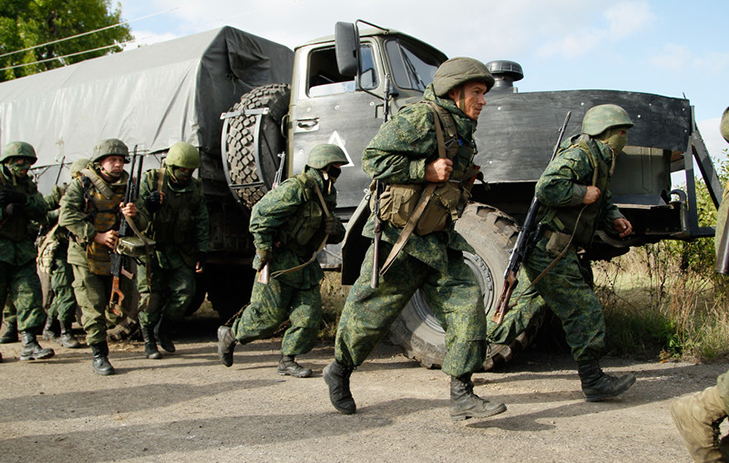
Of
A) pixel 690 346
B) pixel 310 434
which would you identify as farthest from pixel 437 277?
pixel 690 346

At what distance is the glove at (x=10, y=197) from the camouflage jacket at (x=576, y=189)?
4212 mm

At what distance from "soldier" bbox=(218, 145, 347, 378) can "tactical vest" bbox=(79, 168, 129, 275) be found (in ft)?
3.83

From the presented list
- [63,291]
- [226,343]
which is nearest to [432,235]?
[226,343]

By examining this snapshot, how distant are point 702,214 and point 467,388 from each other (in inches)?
175

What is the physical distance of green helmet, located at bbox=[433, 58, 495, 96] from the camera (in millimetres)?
3479

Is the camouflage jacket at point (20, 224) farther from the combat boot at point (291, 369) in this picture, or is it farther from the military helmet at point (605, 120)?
the military helmet at point (605, 120)

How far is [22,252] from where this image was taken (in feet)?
18.7

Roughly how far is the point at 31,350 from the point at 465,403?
4.07 metres

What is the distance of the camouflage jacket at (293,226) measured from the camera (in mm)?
4848

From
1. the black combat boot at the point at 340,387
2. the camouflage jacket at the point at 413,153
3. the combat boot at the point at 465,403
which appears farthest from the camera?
the black combat boot at the point at 340,387

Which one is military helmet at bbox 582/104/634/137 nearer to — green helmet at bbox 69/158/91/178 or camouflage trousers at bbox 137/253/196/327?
camouflage trousers at bbox 137/253/196/327

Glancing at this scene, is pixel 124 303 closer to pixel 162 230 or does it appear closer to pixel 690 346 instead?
pixel 162 230

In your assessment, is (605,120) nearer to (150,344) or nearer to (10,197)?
(150,344)

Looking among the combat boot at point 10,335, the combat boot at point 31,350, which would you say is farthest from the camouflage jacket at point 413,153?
the combat boot at point 10,335
